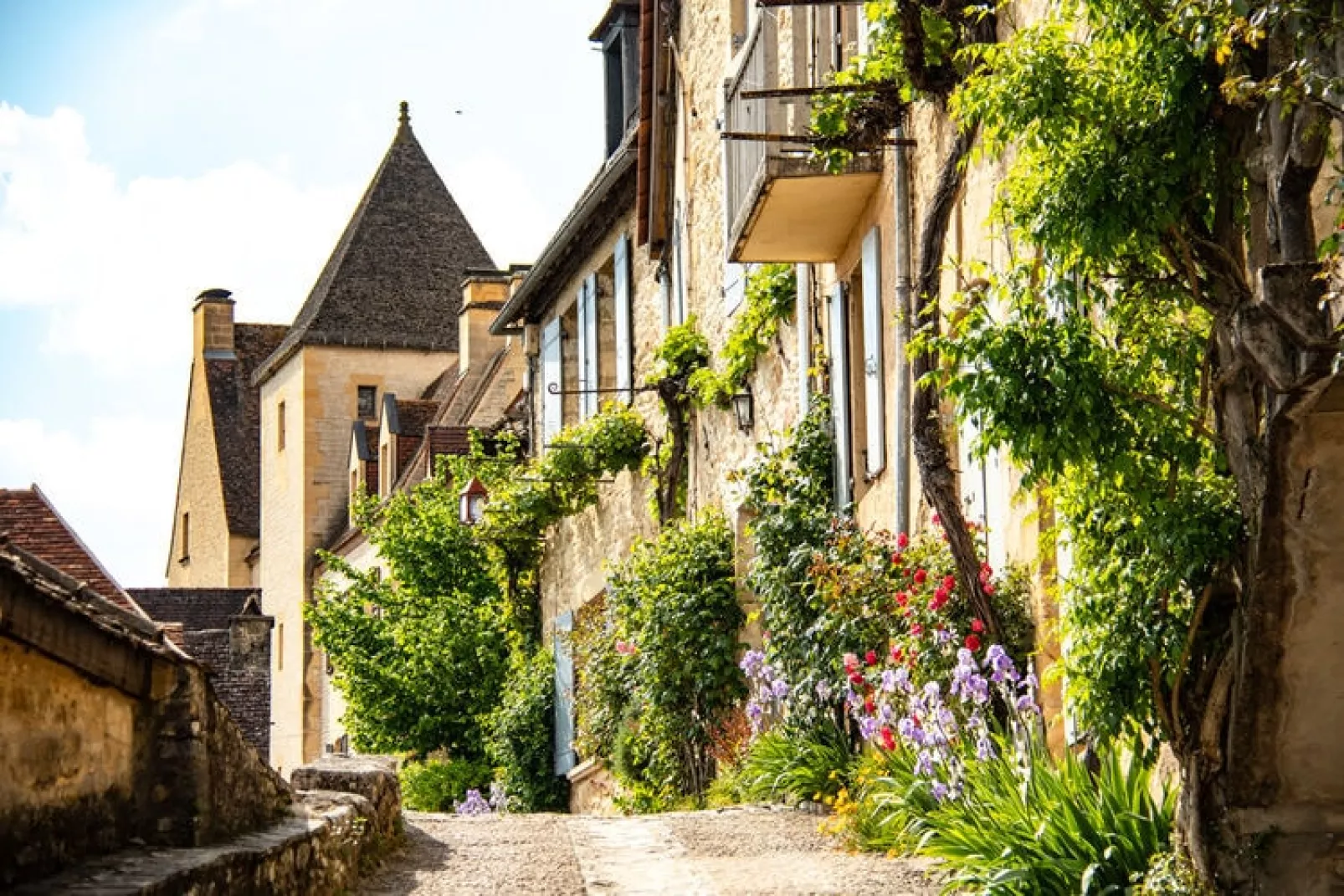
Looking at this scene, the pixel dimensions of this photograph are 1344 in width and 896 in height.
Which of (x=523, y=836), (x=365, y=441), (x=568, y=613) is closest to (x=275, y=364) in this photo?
(x=365, y=441)

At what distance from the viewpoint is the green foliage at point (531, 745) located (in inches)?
886

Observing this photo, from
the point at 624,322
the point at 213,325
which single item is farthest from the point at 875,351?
the point at 213,325

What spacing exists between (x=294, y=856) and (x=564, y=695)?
1308 centimetres

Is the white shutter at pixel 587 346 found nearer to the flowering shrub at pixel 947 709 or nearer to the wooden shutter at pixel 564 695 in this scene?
the wooden shutter at pixel 564 695

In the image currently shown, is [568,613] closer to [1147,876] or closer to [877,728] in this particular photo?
[877,728]

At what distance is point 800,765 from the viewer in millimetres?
13289

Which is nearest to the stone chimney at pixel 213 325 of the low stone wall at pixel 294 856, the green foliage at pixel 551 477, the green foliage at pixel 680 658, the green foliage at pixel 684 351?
the green foliage at pixel 551 477

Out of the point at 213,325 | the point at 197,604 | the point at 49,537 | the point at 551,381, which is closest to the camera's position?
the point at 49,537

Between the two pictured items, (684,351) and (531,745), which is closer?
(684,351)

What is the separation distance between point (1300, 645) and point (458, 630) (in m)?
18.2

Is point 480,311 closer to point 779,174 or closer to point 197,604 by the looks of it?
point 197,604

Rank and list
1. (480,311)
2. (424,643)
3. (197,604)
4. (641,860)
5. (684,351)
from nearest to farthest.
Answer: (641,860)
(684,351)
(424,643)
(480,311)
(197,604)

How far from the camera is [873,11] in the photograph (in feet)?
36.1

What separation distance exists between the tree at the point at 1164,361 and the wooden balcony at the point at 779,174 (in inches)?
180
